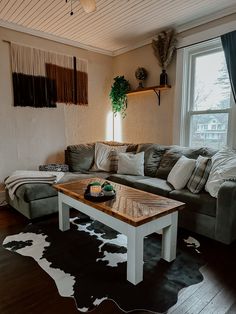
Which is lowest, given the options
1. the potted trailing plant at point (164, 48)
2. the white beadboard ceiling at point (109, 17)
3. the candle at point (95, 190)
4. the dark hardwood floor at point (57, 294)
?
Result: the dark hardwood floor at point (57, 294)

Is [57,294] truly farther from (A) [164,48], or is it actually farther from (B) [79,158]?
(A) [164,48]

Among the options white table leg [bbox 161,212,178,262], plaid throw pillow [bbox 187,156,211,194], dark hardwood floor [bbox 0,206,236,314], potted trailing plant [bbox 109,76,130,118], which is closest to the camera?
dark hardwood floor [bbox 0,206,236,314]

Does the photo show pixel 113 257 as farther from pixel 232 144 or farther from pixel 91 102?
pixel 91 102

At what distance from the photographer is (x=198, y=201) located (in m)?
2.37

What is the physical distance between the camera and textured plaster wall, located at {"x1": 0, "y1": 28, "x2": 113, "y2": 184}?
11.1 ft

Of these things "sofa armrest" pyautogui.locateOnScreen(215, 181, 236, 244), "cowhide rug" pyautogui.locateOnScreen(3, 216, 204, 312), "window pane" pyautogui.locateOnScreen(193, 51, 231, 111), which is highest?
"window pane" pyautogui.locateOnScreen(193, 51, 231, 111)

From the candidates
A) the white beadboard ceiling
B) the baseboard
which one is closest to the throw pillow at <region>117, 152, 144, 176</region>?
the baseboard

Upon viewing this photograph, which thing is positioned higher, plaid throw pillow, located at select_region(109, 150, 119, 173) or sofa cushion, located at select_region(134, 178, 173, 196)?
plaid throw pillow, located at select_region(109, 150, 119, 173)

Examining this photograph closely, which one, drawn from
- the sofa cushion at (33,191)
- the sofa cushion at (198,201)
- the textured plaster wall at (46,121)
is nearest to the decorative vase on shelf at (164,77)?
the textured plaster wall at (46,121)

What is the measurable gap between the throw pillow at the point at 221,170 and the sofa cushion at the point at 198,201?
79mm

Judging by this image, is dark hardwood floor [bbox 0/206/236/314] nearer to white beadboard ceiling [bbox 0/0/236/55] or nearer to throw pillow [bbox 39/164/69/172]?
throw pillow [bbox 39/164/69/172]

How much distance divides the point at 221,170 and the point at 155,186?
0.78 m

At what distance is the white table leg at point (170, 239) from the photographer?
193 centimetres

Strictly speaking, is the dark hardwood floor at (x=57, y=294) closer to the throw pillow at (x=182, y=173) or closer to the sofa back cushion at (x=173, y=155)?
the throw pillow at (x=182, y=173)
